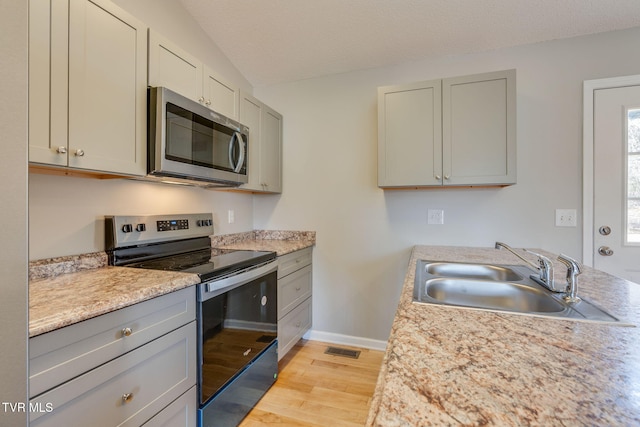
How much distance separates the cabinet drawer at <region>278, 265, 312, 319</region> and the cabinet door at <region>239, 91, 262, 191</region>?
0.79 metres

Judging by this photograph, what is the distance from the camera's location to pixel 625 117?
1967 mm

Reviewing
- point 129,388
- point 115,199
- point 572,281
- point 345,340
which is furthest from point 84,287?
point 345,340

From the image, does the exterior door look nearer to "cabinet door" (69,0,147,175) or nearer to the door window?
the door window

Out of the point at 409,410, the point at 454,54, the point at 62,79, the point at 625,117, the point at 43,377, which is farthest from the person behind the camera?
the point at 454,54

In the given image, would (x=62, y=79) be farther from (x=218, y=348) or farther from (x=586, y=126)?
(x=586, y=126)

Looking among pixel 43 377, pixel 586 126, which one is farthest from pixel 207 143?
pixel 586 126

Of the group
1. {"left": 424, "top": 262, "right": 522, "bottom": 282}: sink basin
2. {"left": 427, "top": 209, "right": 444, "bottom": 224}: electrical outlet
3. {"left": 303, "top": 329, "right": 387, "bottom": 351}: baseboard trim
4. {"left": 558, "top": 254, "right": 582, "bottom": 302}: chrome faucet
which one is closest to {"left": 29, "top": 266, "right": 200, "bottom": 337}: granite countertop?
{"left": 424, "top": 262, "right": 522, "bottom": 282}: sink basin

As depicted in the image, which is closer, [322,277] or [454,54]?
[454,54]

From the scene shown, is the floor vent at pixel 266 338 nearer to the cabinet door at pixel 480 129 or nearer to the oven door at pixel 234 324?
the oven door at pixel 234 324

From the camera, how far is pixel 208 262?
1637 millimetres

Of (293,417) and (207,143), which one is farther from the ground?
(207,143)

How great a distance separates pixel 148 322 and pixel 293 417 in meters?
1.10

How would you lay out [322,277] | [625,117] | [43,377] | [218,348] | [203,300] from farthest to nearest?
[322,277]
[625,117]
[218,348]
[203,300]
[43,377]

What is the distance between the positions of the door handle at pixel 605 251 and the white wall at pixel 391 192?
12cm
